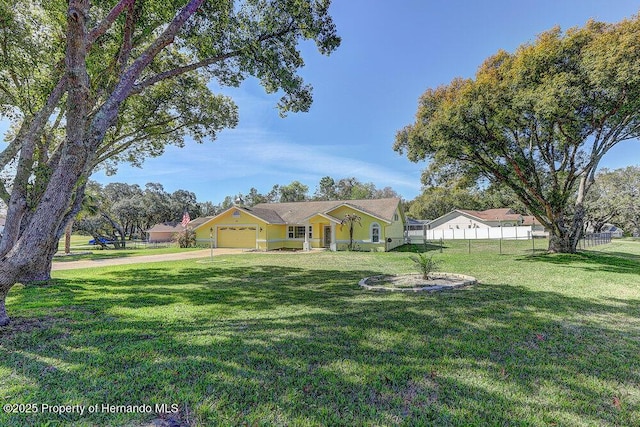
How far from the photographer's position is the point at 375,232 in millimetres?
22234

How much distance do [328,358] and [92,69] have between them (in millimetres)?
9536

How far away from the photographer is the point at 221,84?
32.3 ft

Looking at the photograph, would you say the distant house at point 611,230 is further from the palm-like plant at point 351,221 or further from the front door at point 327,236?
the front door at point 327,236

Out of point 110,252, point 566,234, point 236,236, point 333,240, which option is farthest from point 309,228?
point 566,234

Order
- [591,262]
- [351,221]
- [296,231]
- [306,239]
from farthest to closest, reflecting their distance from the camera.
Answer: [296,231] → [306,239] → [351,221] → [591,262]

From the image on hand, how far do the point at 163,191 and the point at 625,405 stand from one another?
70.5 meters

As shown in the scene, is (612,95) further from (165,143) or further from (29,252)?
(165,143)

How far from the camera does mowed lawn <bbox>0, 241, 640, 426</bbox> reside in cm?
261

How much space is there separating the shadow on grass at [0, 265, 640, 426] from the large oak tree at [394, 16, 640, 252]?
8.66 m

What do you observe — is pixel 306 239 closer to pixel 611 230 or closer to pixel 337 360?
pixel 337 360

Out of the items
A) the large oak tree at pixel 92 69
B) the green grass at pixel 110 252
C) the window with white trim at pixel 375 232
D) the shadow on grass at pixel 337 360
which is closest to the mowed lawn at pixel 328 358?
the shadow on grass at pixel 337 360

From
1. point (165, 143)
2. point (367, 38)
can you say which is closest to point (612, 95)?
point (367, 38)

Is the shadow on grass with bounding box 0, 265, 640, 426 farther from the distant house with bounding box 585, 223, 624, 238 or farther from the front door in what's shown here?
the distant house with bounding box 585, 223, 624, 238

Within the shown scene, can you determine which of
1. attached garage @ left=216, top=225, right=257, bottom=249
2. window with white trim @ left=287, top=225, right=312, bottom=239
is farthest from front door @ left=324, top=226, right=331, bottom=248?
attached garage @ left=216, top=225, right=257, bottom=249
